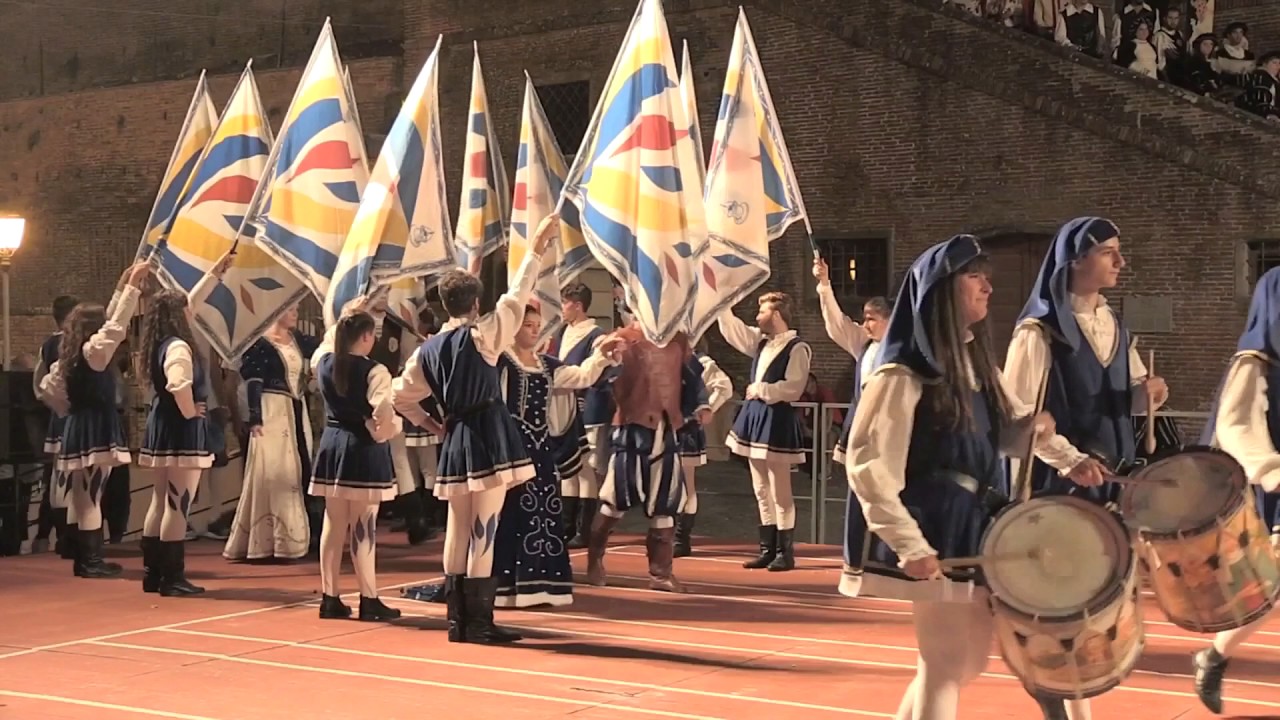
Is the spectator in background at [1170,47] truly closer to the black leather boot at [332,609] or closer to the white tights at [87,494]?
the white tights at [87,494]

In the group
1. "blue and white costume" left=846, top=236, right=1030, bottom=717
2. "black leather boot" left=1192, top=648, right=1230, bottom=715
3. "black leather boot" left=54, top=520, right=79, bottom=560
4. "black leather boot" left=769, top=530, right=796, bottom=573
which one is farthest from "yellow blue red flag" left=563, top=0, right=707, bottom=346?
"blue and white costume" left=846, top=236, right=1030, bottom=717

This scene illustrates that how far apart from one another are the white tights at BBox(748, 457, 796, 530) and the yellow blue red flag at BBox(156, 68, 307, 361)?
3519 millimetres

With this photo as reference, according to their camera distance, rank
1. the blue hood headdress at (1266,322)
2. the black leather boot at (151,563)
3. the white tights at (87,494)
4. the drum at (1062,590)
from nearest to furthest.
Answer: the drum at (1062,590), the blue hood headdress at (1266,322), the black leather boot at (151,563), the white tights at (87,494)

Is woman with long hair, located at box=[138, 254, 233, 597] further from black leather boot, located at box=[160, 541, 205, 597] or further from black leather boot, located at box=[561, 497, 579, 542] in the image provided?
black leather boot, located at box=[561, 497, 579, 542]

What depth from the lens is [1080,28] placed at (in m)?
19.9

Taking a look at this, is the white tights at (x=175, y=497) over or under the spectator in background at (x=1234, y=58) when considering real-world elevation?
under

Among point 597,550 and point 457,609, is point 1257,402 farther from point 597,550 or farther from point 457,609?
point 597,550

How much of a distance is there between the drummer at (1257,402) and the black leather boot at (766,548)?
5562mm

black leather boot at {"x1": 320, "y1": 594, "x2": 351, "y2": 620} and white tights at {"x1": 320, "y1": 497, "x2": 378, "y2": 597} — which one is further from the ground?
white tights at {"x1": 320, "y1": 497, "x2": 378, "y2": 597}

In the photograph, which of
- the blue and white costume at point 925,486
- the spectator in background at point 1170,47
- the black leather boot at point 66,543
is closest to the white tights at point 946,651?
the blue and white costume at point 925,486

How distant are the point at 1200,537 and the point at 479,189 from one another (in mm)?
8723

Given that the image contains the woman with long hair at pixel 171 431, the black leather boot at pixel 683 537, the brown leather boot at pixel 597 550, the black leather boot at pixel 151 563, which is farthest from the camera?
the black leather boot at pixel 683 537

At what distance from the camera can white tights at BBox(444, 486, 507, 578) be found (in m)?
8.48

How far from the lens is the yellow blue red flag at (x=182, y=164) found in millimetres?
11844
